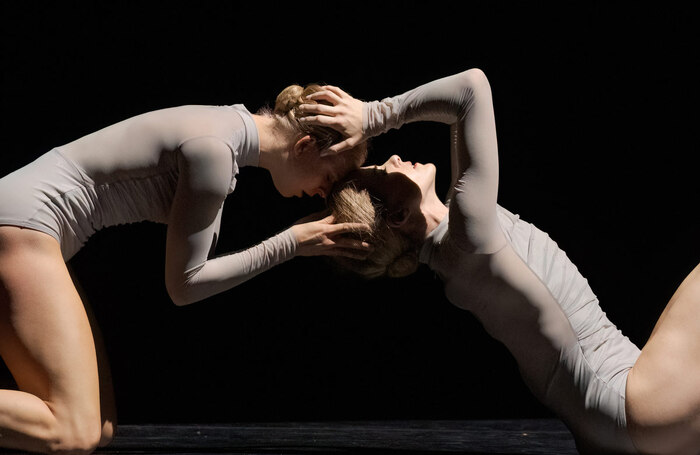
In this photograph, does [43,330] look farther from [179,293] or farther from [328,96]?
[328,96]

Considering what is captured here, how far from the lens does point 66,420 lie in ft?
5.57

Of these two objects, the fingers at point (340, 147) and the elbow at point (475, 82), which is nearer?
the elbow at point (475, 82)

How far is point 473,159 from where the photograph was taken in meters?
1.77

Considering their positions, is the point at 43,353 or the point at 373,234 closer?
the point at 43,353

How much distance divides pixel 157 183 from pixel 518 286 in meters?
0.88

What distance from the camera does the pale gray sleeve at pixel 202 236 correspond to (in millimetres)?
1773

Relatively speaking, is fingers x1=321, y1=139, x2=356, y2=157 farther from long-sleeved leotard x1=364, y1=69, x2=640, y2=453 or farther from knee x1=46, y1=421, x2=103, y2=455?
knee x1=46, y1=421, x2=103, y2=455

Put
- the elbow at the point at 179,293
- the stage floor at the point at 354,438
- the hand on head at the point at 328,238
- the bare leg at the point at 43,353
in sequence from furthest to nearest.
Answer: the stage floor at the point at 354,438 < the hand on head at the point at 328,238 < the elbow at the point at 179,293 < the bare leg at the point at 43,353

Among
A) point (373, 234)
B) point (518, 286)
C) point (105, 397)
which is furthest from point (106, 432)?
point (518, 286)

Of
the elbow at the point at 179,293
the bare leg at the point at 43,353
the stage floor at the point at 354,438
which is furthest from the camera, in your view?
the stage floor at the point at 354,438

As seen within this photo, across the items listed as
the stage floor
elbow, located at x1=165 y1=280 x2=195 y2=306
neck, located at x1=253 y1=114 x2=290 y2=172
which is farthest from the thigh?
the stage floor

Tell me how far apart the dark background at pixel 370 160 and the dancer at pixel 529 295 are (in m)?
1.44

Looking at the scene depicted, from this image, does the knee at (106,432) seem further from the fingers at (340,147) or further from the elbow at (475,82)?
the elbow at (475,82)

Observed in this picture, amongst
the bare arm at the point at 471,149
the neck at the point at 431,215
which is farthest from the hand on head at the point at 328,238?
the bare arm at the point at 471,149
